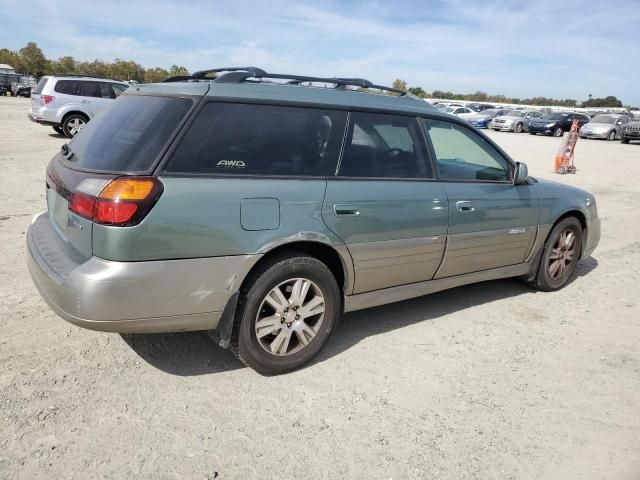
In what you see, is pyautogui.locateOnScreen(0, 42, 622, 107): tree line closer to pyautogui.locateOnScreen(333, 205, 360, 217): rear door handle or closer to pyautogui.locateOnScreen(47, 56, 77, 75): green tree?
pyautogui.locateOnScreen(47, 56, 77, 75): green tree

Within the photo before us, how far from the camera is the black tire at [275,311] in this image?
3084 mm

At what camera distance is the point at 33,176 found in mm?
9008

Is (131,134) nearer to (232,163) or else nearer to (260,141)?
(232,163)

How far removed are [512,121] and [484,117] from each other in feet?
7.67

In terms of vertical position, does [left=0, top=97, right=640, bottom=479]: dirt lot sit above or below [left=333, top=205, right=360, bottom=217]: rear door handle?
below

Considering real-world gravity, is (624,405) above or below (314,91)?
below

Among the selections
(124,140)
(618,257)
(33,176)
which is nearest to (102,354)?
(124,140)

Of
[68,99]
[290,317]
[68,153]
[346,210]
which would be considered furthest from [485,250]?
[68,99]

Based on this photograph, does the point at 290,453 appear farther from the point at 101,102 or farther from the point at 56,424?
the point at 101,102

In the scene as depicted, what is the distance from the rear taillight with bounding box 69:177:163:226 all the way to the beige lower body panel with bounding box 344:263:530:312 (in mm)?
1506

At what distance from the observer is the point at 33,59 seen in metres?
71.9

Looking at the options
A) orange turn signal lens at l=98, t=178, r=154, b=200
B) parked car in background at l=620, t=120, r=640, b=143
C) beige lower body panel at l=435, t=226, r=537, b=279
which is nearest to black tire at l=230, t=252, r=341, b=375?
orange turn signal lens at l=98, t=178, r=154, b=200

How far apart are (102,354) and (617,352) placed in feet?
12.0

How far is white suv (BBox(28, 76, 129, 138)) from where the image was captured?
48.5 feet
